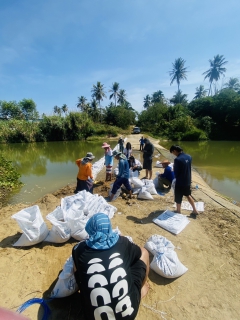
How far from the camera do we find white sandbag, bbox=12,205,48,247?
2662 millimetres

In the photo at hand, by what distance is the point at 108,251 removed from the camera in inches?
57.3

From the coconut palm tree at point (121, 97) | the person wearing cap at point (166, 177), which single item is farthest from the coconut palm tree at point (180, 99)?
the person wearing cap at point (166, 177)

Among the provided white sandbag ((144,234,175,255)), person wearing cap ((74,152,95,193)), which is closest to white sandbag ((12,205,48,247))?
white sandbag ((144,234,175,255))

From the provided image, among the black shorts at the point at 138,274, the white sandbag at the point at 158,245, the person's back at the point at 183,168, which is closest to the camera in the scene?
the black shorts at the point at 138,274

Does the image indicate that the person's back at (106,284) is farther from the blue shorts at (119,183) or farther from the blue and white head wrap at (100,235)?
the blue shorts at (119,183)

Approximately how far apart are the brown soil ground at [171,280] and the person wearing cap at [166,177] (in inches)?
60.5

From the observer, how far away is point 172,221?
3473 millimetres

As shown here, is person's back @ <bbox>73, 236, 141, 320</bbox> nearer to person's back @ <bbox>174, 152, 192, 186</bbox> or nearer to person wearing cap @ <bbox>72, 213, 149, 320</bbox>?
person wearing cap @ <bbox>72, 213, 149, 320</bbox>

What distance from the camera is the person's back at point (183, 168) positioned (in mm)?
3465

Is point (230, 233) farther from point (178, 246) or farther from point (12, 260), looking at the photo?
point (12, 260)

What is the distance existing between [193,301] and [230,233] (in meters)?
1.63

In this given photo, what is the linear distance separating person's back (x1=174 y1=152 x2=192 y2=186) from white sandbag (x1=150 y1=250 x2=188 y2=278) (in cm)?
152

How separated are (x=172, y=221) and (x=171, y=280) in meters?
1.27

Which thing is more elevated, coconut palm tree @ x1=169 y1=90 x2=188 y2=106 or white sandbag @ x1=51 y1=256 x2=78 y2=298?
coconut palm tree @ x1=169 y1=90 x2=188 y2=106
